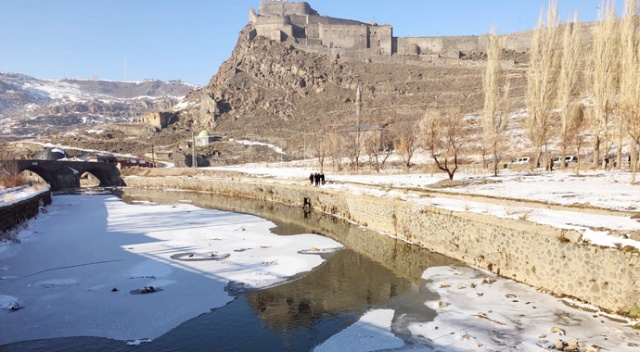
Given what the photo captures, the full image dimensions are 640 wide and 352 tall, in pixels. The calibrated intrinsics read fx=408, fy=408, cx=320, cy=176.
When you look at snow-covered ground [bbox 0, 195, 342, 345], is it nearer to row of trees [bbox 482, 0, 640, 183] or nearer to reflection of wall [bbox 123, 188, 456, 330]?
reflection of wall [bbox 123, 188, 456, 330]

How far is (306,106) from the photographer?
110 metres

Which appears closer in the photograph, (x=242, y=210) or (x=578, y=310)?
(x=578, y=310)

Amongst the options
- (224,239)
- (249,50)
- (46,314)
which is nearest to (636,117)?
(224,239)

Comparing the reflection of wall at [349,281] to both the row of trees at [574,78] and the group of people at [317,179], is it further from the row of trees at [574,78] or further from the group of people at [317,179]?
the row of trees at [574,78]

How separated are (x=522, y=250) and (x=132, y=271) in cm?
1316

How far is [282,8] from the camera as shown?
144 metres

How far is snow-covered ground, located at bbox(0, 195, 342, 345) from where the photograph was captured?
33.2ft

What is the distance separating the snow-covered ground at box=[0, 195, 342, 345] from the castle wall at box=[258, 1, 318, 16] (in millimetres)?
132418

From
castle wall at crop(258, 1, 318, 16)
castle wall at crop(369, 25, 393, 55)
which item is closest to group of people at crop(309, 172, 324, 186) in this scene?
castle wall at crop(369, 25, 393, 55)

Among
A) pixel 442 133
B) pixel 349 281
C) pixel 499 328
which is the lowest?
pixel 349 281

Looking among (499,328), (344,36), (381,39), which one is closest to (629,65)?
(499,328)

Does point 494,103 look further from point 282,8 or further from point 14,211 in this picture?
point 282,8

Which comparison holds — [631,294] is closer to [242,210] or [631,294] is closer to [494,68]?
[242,210]

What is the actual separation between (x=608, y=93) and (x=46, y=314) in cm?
3482
